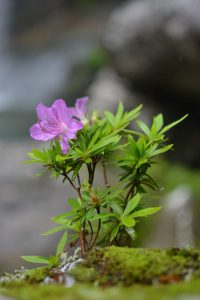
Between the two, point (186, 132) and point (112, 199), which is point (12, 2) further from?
point (112, 199)

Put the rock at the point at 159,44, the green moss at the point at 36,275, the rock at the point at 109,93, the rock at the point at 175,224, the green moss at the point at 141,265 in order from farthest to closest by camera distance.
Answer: the rock at the point at 109,93 → the rock at the point at 159,44 → the rock at the point at 175,224 → the green moss at the point at 36,275 → the green moss at the point at 141,265

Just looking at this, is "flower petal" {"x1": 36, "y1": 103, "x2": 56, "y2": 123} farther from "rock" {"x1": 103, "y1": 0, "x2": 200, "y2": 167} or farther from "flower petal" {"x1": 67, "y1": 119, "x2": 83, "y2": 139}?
"rock" {"x1": 103, "y1": 0, "x2": 200, "y2": 167}

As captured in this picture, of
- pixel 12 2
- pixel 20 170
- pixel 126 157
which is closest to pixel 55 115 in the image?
pixel 126 157

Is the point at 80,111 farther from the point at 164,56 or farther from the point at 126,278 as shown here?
the point at 164,56

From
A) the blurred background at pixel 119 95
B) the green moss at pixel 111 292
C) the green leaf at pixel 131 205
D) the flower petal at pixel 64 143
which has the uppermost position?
the blurred background at pixel 119 95

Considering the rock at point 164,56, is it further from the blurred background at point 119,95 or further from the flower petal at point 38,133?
the flower petal at point 38,133

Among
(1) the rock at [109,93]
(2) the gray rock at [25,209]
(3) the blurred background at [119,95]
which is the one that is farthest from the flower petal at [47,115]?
(1) the rock at [109,93]
